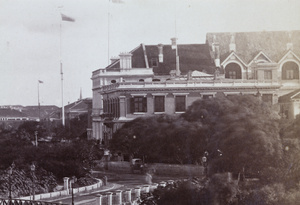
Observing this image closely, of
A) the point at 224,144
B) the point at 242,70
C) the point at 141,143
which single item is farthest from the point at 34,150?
the point at 242,70

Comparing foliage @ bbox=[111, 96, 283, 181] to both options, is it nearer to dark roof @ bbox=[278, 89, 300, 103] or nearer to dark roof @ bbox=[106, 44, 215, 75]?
dark roof @ bbox=[278, 89, 300, 103]

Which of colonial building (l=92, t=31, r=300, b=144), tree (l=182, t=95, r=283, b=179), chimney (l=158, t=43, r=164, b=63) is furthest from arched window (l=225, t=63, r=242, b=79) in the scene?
tree (l=182, t=95, r=283, b=179)

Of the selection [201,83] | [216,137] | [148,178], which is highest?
[201,83]

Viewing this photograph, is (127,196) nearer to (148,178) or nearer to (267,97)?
(148,178)

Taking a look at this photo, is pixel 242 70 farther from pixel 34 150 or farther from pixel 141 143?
pixel 34 150

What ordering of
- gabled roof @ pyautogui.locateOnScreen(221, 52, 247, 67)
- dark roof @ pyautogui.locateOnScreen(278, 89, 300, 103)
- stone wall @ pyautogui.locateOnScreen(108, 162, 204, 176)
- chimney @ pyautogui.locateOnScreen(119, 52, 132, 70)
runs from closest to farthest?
1. stone wall @ pyautogui.locateOnScreen(108, 162, 204, 176)
2. dark roof @ pyautogui.locateOnScreen(278, 89, 300, 103)
3. gabled roof @ pyautogui.locateOnScreen(221, 52, 247, 67)
4. chimney @ pyautogui.locateOnScreen(119, 52, 132, 70)

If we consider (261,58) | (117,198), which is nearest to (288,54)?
(261,58)
